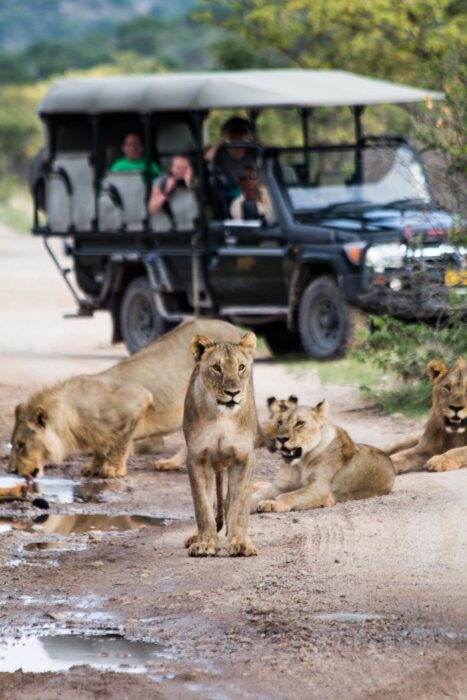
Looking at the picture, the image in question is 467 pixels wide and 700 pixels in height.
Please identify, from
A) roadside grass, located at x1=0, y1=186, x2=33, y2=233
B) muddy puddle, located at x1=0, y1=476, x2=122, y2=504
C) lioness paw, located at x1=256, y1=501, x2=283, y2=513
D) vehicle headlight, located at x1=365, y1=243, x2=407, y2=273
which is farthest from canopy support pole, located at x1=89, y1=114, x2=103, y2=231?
roadside grass, located at x1=0, y1=186, x2=33, y2=233

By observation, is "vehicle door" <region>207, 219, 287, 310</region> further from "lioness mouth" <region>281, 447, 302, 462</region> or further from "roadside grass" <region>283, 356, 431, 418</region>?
"lioness mouth" <region>281, 447, 302, 462</region>

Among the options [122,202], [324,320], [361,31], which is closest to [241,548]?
[324,320]

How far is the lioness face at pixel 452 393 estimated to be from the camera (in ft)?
26.6

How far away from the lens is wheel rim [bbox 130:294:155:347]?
49.1 ft

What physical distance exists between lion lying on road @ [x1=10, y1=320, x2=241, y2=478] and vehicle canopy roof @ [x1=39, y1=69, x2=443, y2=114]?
163 inches

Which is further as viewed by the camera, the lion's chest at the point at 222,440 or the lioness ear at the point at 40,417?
the lioness ear at the point at 40,417

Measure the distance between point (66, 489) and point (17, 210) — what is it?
139 feet

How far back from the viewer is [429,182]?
1241 centimetres

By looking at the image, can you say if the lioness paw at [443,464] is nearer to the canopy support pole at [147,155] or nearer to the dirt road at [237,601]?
the dirt road at [237,601]

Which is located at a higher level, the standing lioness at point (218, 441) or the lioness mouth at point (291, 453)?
the standing lioness at point (218, 441)

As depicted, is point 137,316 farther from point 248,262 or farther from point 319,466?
point 319,466

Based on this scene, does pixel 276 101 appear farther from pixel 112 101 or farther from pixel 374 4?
pixel 374 4

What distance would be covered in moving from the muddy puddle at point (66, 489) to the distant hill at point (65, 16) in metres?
129

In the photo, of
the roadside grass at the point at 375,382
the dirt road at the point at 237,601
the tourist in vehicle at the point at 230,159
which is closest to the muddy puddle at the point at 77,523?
the dirt road at the point at 237,601
